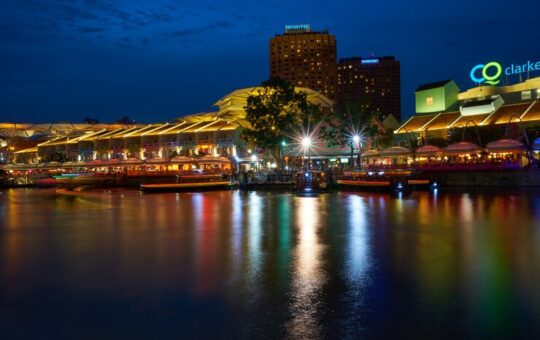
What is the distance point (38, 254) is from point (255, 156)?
48.7m

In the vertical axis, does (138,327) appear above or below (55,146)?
below

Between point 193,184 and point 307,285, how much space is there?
36532 millimetres

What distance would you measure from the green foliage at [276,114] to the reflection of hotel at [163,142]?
7.74 meters

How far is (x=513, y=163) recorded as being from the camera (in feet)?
135

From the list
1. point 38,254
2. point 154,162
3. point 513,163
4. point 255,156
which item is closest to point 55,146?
point 154,162

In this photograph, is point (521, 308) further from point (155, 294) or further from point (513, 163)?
point (513, 163)

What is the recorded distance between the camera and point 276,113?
55.2 meters

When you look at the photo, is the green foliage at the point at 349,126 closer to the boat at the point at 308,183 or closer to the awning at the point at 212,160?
the awning at the point at 212,160

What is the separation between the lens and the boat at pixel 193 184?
44781mm

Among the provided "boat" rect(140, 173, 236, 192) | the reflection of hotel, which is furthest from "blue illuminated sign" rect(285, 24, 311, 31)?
"boat" rect(140, 173, 236, 192)

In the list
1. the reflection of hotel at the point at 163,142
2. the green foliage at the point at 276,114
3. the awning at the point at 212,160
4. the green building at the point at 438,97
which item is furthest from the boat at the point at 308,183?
the green building at the point at 438,97

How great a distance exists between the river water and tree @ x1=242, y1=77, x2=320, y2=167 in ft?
120

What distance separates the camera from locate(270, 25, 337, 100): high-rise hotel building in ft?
588

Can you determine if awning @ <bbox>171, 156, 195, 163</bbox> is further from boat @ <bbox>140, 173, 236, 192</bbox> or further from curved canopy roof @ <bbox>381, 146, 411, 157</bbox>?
curved canopy roof @ <bbox>381, 146, 411, 157</bbox>
